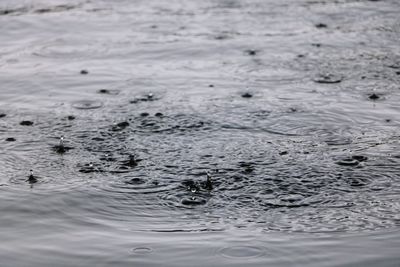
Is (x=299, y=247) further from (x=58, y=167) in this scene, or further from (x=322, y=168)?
(x=58, y=167)

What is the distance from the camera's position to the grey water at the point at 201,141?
4.33 m

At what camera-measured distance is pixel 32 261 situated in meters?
4.12

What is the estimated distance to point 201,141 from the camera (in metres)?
5.93

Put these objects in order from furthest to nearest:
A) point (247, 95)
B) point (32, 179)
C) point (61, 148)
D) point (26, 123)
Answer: point (247, 95) → point (26, 123) → point (61, 148) → point (32, 179)

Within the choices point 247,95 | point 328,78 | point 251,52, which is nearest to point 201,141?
point 247,95

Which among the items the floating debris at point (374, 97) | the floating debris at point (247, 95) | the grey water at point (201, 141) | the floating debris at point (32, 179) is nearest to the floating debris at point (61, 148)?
the grey water at point (201, 141)

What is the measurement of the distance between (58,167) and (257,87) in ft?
8.13

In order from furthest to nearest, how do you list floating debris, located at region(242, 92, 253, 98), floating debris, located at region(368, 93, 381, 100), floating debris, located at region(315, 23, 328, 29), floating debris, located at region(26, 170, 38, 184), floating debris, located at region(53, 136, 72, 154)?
floating debris, located at region(315, 23, 328, 29) < floating debris, located at region(242, 92, 253, 98) < floating debris, located at region(368, 93, 381, 100) < floating debris, located at region(53, 136, 72, 154) < floating debris, located at region(26, 170, 38, 184)

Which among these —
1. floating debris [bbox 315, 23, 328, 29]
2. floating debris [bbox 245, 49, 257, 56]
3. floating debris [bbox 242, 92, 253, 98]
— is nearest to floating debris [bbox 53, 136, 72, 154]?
floating debris [bbox 242, 92, 253, 98]

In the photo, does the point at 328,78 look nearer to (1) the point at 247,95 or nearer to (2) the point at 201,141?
(1) the point at 247,95

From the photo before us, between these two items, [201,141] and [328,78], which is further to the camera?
[328,78]

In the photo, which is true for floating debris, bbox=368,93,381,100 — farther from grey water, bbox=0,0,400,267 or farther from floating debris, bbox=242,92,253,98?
floating debris, bbox=242,92,253,98

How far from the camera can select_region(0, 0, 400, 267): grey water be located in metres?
4.33

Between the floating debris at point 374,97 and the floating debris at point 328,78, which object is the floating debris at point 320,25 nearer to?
the floating debris at point 328,78
